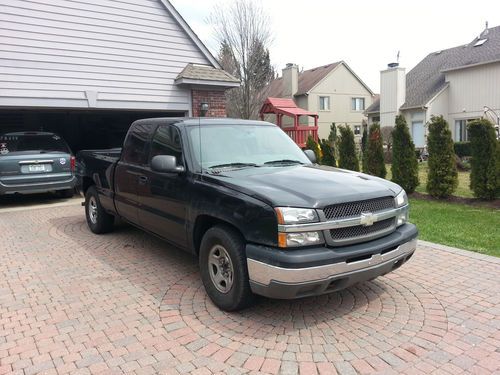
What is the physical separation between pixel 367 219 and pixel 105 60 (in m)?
9.44

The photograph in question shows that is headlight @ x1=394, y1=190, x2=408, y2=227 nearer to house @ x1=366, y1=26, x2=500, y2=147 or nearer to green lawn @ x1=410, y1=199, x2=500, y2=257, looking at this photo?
green lawn @ x1=410, y1=199, x2=500, y2=257

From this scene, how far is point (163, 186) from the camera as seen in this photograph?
4648 mm

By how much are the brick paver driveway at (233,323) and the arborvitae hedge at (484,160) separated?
3781mm

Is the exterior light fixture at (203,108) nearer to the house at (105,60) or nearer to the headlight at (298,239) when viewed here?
the house at (105,60)

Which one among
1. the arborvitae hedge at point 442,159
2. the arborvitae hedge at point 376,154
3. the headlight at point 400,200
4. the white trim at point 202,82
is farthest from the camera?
the white trim at point 202,82

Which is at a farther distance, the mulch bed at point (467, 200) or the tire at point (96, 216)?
the mulch bed at point (467, 200)

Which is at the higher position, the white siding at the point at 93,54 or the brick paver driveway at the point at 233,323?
the white siding at the point at 93,54

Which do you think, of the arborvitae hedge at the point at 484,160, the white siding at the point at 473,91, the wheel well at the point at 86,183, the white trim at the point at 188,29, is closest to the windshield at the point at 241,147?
the wheel well at the point at 86,183

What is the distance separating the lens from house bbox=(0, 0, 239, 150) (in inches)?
382

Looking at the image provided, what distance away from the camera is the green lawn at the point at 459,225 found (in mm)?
5887

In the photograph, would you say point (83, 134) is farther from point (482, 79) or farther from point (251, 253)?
point (482, 79)

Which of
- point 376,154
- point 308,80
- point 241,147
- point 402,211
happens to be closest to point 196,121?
point 241,147

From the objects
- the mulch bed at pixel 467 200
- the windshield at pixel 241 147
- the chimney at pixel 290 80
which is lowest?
the mulch bed at pixel 467 200

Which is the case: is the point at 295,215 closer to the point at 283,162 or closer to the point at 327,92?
the point at 283,162
